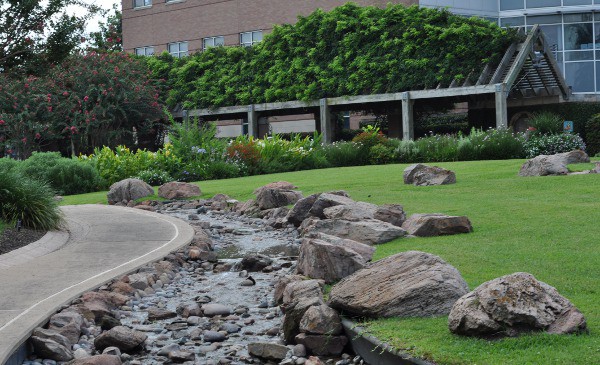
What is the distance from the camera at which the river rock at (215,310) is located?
24.6ft

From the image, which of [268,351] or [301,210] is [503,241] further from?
[301,210]

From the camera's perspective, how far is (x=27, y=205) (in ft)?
41.1

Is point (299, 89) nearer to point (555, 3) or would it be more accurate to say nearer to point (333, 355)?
point (555, 3)

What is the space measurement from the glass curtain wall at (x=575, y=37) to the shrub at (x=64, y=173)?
910 inches

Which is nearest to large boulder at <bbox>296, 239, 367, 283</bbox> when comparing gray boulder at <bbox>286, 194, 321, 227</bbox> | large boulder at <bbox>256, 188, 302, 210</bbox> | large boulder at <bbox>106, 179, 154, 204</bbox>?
Result: gray boulder at <bbox>286, 194, 321, 227</bbox>

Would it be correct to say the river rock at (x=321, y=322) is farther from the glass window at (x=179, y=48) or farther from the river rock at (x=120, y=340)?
the glass window at (x=179, y=48)

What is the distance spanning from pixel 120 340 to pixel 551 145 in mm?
20613

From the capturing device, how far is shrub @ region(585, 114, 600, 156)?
30.2m

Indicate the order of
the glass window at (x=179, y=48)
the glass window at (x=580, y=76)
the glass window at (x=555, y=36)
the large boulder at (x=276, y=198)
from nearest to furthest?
the large boulder at (x=276, y=198) → the glass window at (x=580, y=76) → the glass window at (x=555, y=36) → the glass window at (x=179, y=48)

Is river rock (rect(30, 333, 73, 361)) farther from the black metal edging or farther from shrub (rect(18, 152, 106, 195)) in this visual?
shrub (rect(18, 152, 106, 195))

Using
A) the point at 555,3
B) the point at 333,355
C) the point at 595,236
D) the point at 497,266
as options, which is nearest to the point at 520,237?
the point at 595,236

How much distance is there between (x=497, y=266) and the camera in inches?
295

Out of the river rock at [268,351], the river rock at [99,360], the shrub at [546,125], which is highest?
the shrub at [546,125]

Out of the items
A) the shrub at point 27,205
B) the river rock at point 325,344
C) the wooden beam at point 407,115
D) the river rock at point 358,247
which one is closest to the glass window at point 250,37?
the wooden beam at point 407,115
